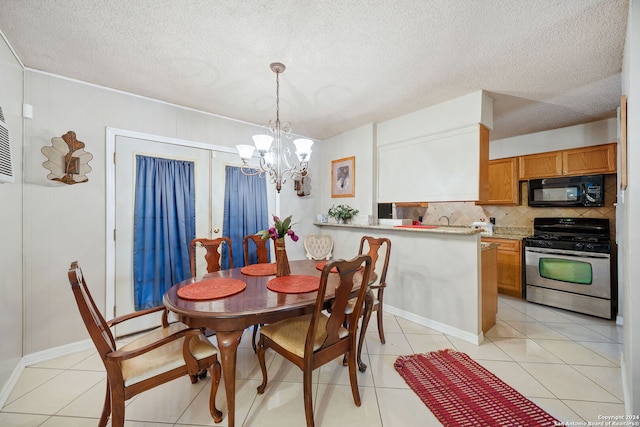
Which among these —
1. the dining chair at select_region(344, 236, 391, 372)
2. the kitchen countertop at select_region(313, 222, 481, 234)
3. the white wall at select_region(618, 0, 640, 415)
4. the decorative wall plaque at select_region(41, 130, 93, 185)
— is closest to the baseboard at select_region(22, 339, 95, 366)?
the decorative wall plaque at select_region(41, 130, 93, 185)

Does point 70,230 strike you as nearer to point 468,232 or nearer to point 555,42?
point 468,232

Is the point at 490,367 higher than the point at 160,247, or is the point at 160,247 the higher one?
the point at 160,247

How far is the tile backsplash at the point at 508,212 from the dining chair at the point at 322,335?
244 centimetres

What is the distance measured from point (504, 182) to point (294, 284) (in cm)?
393

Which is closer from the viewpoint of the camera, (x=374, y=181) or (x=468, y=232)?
(x=468, y=232)

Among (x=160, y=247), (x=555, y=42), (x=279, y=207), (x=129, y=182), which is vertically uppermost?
(x=555, y=42)

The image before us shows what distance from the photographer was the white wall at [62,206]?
7.20ft

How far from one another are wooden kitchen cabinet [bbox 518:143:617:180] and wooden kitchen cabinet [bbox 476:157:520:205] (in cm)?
10

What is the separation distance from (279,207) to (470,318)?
271 cm

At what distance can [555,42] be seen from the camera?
6.04 ft

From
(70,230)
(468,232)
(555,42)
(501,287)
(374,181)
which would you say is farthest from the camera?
(501,287)

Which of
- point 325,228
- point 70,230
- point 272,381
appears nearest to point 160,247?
point 70,230

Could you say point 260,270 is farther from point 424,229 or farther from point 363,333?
point 424,229

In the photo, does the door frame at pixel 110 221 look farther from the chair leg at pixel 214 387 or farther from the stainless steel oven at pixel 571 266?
the stainless steel oven at pixel 571 266
